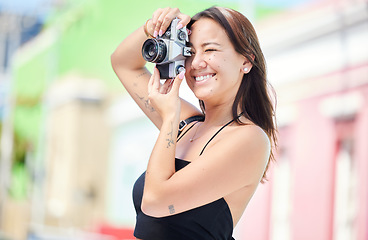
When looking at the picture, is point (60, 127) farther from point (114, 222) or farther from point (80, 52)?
point (114, 222)

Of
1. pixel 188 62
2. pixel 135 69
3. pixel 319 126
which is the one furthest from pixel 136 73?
pixel 319 126

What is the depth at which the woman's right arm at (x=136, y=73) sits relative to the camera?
1.52 metres

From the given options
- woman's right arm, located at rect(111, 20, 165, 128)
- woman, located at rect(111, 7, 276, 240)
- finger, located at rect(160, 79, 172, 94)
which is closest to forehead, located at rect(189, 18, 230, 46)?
woman, located at rect(111, 7, 276, 240)

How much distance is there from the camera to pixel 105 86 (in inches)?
269

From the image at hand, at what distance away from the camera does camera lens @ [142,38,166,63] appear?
125 cm

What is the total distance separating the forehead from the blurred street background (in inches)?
53.4

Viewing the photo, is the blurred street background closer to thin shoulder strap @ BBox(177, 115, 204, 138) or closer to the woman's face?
thin shoulder strap @ BBox(177, 115, 204, 138)

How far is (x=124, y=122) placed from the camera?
20.6 ft

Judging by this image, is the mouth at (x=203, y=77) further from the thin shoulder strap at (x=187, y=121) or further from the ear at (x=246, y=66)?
the thin shoulder strap at (x=187, y=121)

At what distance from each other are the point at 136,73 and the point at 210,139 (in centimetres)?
39

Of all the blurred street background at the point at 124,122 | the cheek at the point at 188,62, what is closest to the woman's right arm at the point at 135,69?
the cheek at the point at 188,62

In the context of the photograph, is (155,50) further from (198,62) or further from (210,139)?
(210,139)

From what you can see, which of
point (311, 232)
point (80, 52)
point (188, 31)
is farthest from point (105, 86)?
point (188, 31)

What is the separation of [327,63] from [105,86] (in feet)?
12.6
